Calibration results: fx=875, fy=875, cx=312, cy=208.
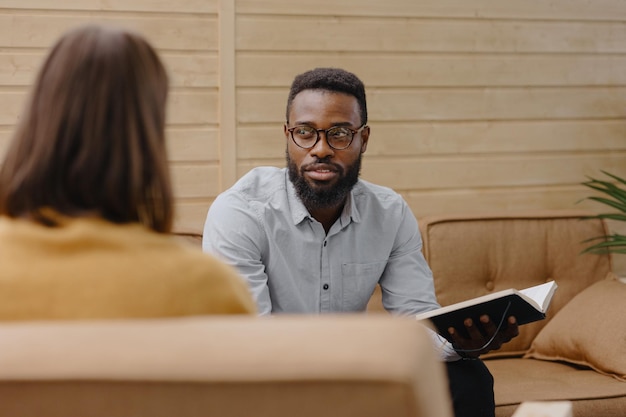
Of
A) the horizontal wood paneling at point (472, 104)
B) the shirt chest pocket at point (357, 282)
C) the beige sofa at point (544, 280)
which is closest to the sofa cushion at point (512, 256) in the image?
the beige sofa at point (544, 280)

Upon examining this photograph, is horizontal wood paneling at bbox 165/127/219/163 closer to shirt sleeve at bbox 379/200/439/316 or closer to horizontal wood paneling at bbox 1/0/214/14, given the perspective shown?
horizontal wood paneling at bbox 1/0/214/14

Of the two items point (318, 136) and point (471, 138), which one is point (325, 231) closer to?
point (318, 136)

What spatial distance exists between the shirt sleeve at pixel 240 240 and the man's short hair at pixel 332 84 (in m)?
0.31

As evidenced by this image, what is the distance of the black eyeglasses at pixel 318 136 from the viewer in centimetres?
233

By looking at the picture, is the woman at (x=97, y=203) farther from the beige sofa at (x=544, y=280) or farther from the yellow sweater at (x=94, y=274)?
the beige sofa at (x=544, y=280)

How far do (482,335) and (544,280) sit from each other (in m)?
1.02

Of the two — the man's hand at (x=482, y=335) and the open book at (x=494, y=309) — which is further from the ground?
the open book at (x=494, y=309)

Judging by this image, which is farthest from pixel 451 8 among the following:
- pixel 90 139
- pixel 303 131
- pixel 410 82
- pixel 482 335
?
pixel 90 139

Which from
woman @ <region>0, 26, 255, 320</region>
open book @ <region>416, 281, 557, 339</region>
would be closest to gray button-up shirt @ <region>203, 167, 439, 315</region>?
open book @ <region>416, 281, 557, 339</region>

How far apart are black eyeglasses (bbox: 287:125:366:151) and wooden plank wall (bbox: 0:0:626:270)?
2.36 ft

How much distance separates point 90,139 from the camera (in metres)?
0.95

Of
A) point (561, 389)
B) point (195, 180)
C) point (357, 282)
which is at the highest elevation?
point (195, 180)

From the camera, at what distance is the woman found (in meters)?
0.91

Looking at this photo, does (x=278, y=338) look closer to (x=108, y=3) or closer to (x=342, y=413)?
(x=342, y=413)
